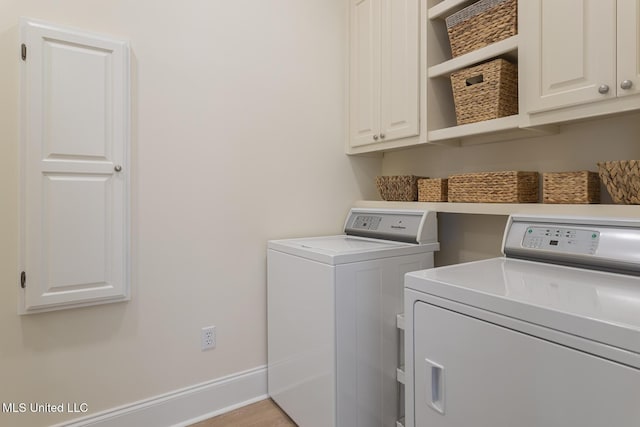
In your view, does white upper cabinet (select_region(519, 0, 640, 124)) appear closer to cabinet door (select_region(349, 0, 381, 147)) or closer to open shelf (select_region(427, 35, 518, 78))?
open shelf (select_region(427, 35, 518, 78))

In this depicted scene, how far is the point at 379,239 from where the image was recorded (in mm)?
2021

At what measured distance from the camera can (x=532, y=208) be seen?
4.69 feet

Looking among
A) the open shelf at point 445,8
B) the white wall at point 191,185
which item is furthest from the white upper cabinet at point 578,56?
the white wall at point 191,185

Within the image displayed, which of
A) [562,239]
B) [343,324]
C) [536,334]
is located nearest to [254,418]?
[343,324]

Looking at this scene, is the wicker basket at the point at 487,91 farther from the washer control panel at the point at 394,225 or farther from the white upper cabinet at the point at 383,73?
the washer control panel at the point at 394,225

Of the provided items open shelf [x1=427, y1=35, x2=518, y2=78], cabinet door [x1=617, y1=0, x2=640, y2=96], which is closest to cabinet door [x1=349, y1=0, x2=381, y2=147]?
open shelf [x1=427, y1=35, x2=518, y2=78]

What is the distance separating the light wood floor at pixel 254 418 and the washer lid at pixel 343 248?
0.87 m

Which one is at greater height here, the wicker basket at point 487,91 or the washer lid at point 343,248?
the wicker basket at point 487,91

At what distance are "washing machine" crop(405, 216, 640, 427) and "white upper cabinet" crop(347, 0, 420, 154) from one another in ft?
3.01

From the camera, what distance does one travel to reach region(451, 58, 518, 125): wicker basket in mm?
1524

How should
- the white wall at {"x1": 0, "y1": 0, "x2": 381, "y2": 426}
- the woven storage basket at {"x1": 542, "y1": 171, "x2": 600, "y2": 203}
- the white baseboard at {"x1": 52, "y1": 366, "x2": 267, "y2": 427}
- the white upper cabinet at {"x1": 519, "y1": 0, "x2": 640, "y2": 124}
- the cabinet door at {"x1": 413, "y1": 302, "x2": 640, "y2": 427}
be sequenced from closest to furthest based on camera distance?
the cabinet door at {"x1": 413, "y1": 302, "x2": 640, "y2": 427}
the white upper cabinet at {"x1": 519, "y1": 0, "x2": 640, "y2": 124}
the woven storage basket at {"x1": 542, "y1": 171, "x2": 600, "y2": 203}
the white wall at {"x1": 0, "y1": 0, "x2": 381, "y2": 426}
the white baseboard at {"x1": 52, "y1": 366, "x2": 267, "y2": 427}

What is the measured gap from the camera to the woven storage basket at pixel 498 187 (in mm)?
1534

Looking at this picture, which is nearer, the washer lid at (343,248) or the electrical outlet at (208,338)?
the washer lid at (343,248)

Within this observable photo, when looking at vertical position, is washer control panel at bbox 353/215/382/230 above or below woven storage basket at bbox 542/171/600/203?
below
